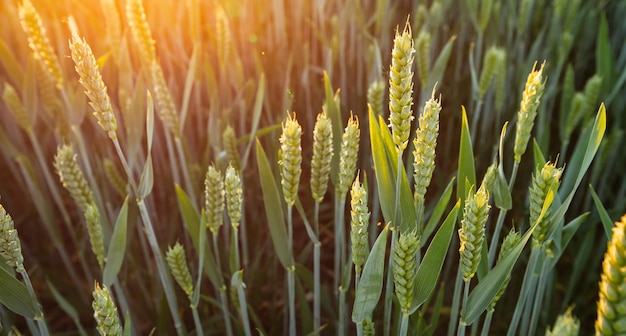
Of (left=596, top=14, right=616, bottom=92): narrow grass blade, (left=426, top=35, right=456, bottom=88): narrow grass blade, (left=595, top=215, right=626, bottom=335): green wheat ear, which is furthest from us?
(left=596, top=14, right=616, bottom=92): narrow grass blade

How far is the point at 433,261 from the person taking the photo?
59 cm

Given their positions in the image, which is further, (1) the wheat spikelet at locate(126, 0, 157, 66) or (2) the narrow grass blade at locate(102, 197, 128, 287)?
(1) the wheat spikelet at locate(126, 0, 157, 66)

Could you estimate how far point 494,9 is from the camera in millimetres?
1346

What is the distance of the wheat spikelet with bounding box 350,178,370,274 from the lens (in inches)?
22.4

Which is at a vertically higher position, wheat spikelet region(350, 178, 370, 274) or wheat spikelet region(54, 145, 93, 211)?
wheat spikelet region(54, 145, 93, 211)

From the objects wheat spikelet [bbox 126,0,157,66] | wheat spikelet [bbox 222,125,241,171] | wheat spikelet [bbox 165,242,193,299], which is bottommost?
wheat spikelet [bbox 165,242,193,299]


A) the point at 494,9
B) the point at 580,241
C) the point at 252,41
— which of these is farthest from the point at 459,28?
the point at 580,241

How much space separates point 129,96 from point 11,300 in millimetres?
464

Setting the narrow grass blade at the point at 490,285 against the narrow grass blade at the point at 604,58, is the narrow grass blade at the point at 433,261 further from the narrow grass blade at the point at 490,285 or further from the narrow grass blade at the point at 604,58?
the narrow grass blade at the point at 604,58

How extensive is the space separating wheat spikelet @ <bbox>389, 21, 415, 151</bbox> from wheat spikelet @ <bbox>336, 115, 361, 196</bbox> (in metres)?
0.07

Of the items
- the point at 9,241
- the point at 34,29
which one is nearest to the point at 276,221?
the point at 9,241

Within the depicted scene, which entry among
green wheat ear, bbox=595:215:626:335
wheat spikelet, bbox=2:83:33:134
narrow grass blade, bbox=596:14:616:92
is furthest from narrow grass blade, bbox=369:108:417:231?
narrow grass blade, bbox=596:14:616:92

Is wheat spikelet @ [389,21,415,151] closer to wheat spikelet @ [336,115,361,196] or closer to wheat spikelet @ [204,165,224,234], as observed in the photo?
wheat spikelet @ [336,115,361,196]

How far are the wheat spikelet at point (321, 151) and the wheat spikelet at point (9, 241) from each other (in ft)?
1.04
